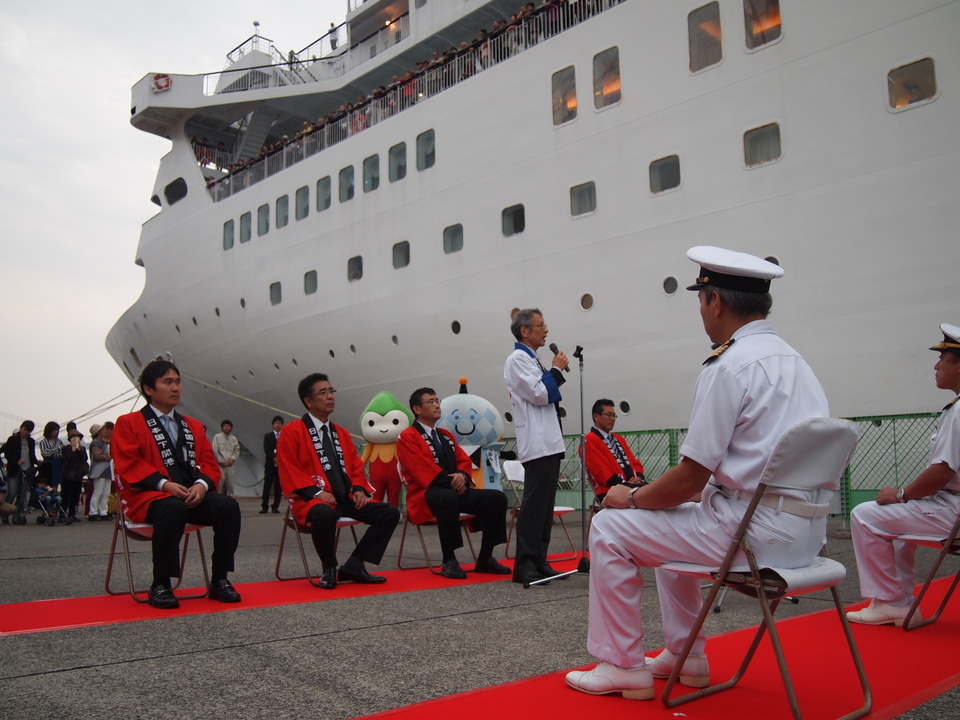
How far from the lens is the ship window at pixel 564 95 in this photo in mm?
10812

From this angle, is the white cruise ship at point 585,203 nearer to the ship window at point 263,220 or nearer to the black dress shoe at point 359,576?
the ship window at point 263,220

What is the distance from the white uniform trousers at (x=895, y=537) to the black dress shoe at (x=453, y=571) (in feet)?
8.10

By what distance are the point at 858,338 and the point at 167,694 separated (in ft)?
23.9

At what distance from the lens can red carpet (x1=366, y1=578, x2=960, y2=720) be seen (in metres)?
2.39

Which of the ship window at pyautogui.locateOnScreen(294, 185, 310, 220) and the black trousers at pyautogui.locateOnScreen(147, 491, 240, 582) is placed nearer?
the black trousers at pyautogui.locateOnScreen(147, 491, 240, 582)

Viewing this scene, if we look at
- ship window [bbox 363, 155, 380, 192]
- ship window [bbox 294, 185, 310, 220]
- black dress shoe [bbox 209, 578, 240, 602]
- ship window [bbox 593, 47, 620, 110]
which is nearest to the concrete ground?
black dress shoe [bbox 209, 578, 240, 602]

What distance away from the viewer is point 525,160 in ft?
36.6

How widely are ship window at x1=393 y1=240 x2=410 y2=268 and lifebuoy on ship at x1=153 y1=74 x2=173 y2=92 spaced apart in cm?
826

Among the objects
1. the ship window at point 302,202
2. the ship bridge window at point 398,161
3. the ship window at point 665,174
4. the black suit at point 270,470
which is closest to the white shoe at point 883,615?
the ship window at point 665,174

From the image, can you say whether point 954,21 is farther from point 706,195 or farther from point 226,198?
point 226,198

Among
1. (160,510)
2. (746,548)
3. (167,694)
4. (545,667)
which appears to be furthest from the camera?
(160,510)

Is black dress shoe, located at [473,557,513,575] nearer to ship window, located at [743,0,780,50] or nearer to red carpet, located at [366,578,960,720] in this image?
red carpet, located at [366,578,960,720]

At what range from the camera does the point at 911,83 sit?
26.2 ft

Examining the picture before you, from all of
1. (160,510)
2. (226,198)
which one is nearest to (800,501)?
(160,510)
